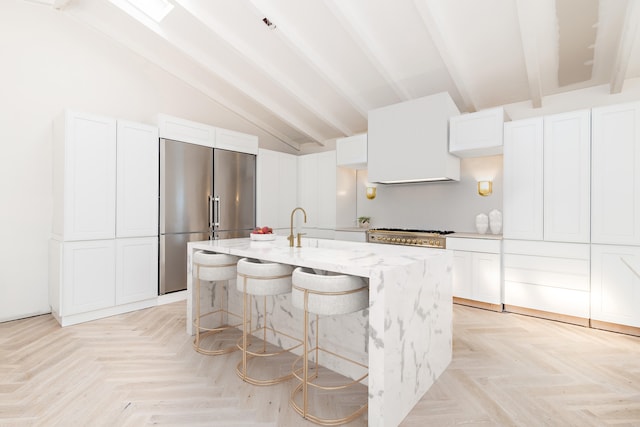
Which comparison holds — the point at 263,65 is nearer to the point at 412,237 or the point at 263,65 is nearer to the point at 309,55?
the point at 309,55

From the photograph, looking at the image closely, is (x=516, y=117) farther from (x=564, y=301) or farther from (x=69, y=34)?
(x=69, y=34)

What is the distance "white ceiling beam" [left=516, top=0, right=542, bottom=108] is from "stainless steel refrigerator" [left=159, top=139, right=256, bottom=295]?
372cm

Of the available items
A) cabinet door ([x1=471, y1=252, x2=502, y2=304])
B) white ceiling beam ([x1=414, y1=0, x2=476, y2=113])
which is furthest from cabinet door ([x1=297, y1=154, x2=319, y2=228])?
cabinet door ([x1=471, y1=252, x2=502, y2=304])

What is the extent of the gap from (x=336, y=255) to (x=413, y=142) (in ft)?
8.40

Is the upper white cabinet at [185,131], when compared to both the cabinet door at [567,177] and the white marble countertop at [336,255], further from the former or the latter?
the cabinet door at [567,177]

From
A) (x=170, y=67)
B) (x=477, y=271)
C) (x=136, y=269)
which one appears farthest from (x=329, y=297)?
(x=170, y=67)

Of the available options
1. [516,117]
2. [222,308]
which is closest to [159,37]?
[222,308]

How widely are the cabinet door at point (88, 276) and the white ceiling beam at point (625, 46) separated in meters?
5.39

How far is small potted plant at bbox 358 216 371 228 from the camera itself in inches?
215

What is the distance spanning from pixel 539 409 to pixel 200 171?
13.6 ft

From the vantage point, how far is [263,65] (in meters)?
4.14

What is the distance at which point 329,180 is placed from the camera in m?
5.52

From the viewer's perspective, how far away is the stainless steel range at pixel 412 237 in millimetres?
4097

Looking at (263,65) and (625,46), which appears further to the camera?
(263,65)
